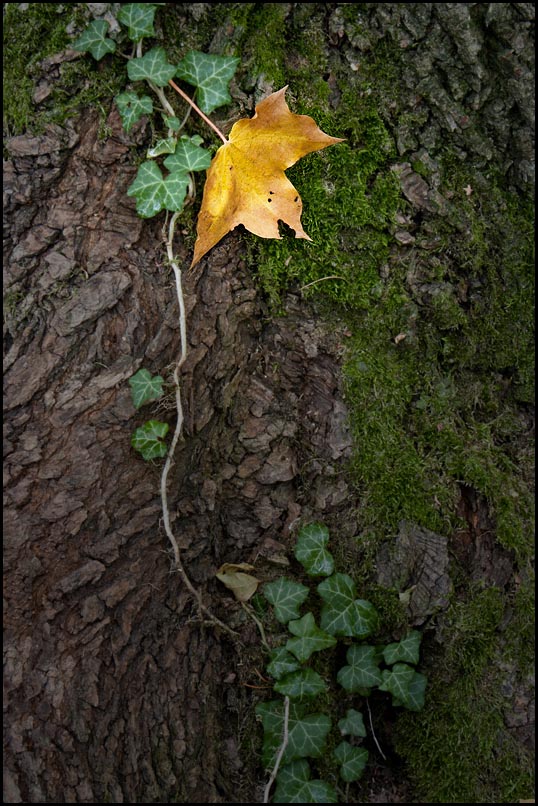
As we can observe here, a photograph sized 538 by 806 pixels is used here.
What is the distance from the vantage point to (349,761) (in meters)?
1.67

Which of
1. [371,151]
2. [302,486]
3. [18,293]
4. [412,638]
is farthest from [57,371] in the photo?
[412,638]

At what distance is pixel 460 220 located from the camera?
5.72 feet

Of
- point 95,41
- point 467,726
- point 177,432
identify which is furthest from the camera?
point 467,726

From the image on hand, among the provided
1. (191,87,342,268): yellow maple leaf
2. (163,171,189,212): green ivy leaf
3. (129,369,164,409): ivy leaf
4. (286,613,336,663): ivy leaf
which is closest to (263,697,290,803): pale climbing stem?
(286,613,336,663): ivy leaf

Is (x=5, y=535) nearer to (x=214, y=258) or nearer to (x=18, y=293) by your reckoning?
(x=18, y=293)

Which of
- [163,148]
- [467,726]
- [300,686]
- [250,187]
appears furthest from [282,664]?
[163,148]

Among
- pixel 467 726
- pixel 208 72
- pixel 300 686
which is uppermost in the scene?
pixel 208 72

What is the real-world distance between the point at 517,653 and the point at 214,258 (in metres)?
1.30

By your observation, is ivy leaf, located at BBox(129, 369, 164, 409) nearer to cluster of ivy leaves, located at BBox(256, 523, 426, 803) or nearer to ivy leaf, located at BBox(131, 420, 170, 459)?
ivy leaf, located at BBox(131, 420, 170, 459)

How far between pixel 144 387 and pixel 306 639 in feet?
2.43

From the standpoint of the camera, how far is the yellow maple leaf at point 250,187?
1542 millimetres

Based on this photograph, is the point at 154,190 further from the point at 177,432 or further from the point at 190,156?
the point at 177,432

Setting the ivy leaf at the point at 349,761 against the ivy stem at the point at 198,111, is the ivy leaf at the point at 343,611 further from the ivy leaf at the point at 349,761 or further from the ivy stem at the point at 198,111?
the ivy stem at the point at 198,111

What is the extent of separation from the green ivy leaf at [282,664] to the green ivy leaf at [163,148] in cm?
124
